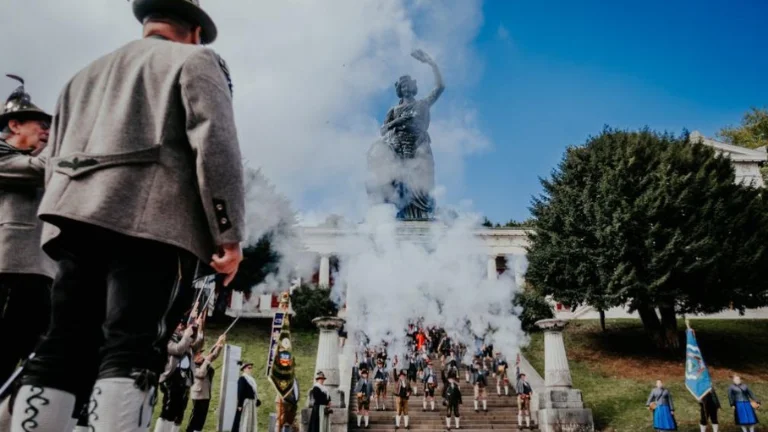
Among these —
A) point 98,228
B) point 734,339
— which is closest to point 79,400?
point 98,228

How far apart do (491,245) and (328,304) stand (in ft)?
61.0

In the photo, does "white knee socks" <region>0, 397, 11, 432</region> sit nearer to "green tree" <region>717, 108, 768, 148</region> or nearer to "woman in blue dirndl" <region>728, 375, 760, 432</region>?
"woman in blue dirndl" <region>728, 375, 760, 432</region>

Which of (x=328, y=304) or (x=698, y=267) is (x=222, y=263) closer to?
(x=698, y=267)

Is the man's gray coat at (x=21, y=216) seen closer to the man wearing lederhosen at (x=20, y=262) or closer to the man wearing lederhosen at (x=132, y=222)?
the man wearing lederhosen at (x=20, y=262)

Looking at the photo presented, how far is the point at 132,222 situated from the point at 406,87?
1585 inches

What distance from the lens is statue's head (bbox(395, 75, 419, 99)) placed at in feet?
136

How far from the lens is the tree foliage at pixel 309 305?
38.1m

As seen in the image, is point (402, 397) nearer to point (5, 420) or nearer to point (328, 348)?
point (328, 348)

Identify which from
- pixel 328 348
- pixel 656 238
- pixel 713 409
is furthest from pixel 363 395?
pixel 656 238

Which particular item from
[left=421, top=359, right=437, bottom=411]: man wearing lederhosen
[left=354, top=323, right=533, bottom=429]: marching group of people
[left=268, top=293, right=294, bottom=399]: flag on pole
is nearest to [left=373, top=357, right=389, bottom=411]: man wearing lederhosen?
[left=354, top=323, right=533, bottom=429]: marching group of people

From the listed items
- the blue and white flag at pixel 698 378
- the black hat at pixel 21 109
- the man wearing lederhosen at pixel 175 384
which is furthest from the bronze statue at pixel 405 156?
the black hat at pixel 21 109

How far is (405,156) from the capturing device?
4038 cm

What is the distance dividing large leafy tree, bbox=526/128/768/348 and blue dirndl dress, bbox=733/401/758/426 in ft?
40.7

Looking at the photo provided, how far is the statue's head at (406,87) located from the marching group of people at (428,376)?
61.5ft
